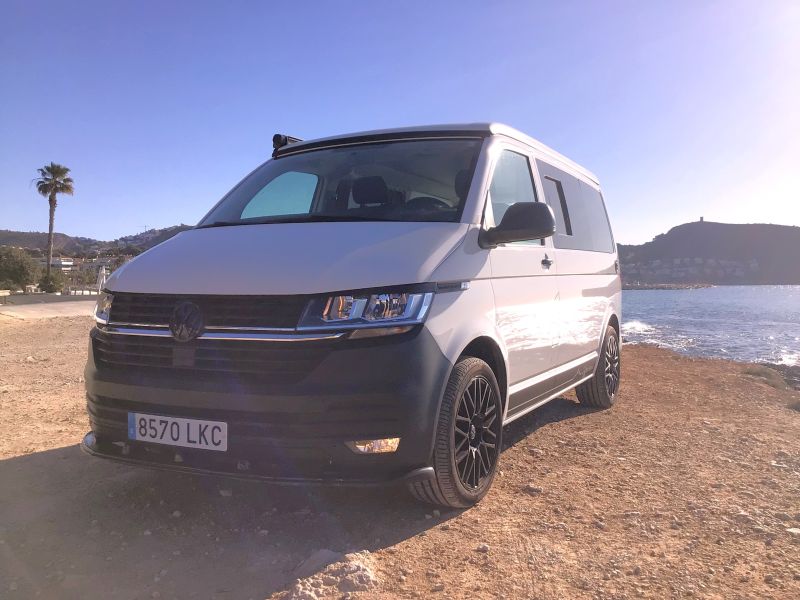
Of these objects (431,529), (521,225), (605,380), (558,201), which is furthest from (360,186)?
(605,380)

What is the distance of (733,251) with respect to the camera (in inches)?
5413

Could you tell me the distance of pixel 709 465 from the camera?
13.6 ft

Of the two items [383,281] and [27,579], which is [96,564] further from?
[383,281]

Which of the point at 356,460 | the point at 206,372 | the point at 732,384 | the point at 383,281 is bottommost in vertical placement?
the point at 732,384

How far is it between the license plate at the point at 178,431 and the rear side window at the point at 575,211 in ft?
9.36

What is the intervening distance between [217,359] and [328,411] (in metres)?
0.55

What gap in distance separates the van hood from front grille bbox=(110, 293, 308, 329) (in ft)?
0.11

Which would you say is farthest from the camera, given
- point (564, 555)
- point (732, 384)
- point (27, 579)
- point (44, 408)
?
point (732, 384)

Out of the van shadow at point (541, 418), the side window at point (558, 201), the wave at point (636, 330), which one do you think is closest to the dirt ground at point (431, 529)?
the van shadow at point (541, 418)

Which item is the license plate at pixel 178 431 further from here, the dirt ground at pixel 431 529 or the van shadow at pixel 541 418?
the van shadow at pixel 541 418

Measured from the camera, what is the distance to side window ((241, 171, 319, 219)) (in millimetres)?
3822

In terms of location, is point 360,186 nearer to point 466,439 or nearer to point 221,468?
point 466,439

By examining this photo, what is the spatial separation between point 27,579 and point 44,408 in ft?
11.7

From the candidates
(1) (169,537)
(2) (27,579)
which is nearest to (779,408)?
(1) (169,537)
